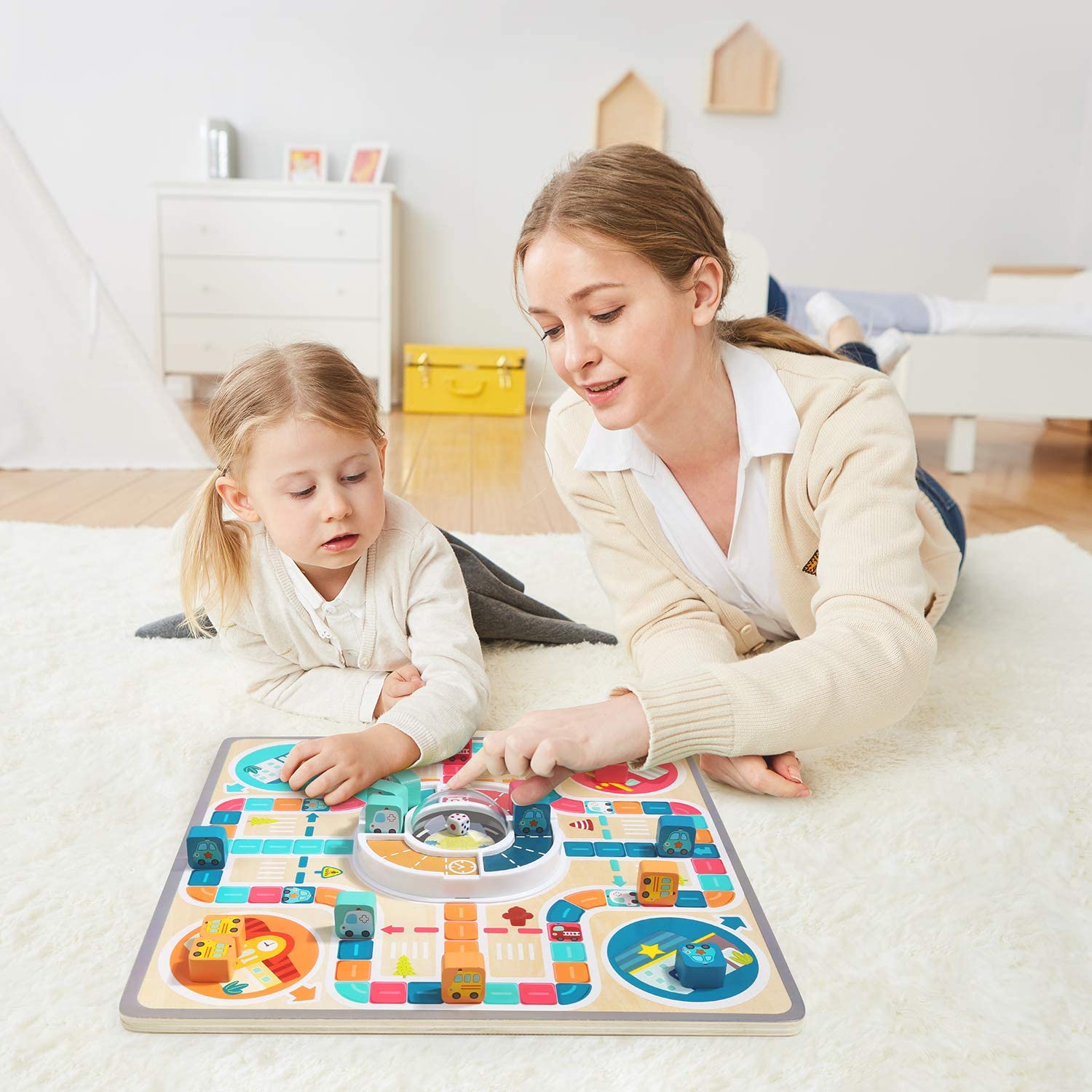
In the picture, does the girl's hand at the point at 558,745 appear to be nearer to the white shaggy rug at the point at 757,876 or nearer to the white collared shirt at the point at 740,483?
the white shaggy rug at the point at 757,876

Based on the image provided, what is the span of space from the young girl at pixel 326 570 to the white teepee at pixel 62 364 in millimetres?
1400

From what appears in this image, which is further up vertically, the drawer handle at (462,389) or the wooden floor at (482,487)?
the drawer handle at (462,389)

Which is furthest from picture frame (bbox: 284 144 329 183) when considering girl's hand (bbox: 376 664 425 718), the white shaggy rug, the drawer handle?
girl's hand (bbox: 376 664 425 718)

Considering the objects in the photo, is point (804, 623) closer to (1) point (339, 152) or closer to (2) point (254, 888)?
(2) point (254, 888)

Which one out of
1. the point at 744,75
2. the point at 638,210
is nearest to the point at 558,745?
the point at 638,210

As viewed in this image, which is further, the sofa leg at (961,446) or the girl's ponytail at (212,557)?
the sofa leg at (961,446)

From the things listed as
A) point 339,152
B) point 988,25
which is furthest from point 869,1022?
point 988,25

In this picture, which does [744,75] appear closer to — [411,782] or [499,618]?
[499,618]

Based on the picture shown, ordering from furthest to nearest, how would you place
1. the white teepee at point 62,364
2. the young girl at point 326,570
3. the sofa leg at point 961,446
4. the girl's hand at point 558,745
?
the sofa leg at point 961,446 → the white teepee at point 62,364 → the young girl at point 326,570 → the girl's hand at point 558,745

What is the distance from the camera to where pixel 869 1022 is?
0.59m

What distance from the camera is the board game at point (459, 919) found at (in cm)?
56

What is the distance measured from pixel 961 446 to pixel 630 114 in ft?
5.52

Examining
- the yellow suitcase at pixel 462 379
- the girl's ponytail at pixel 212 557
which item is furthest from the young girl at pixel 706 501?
the yellow suitcase at pixel 462 379

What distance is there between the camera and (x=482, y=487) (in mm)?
2217
